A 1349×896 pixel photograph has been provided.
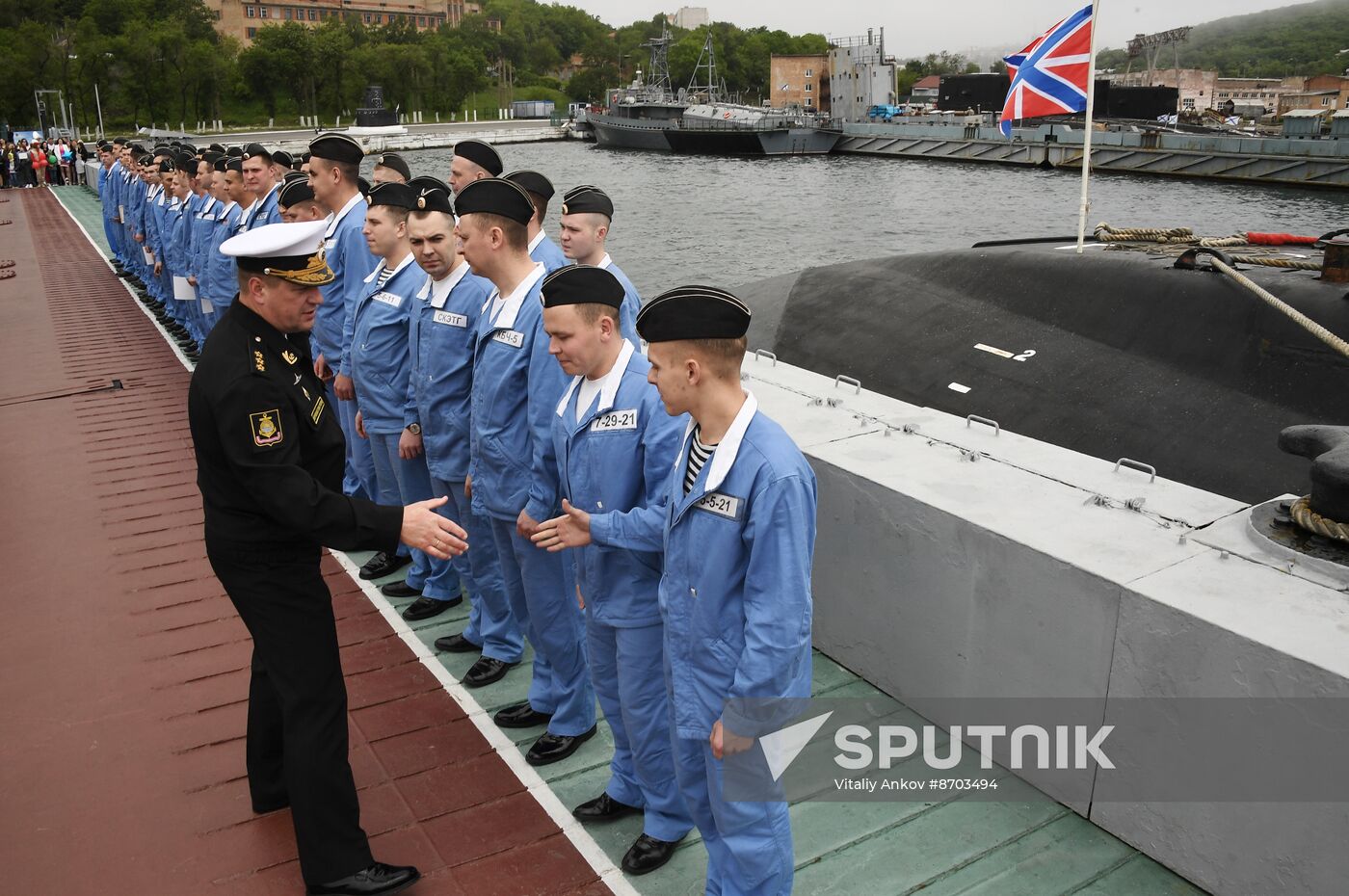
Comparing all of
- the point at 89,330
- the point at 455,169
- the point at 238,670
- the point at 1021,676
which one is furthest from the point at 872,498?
the point at 89,330

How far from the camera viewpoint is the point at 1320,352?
21.0ft

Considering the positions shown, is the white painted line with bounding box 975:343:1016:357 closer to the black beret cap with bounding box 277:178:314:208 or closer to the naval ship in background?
the black beret cap with bounding box 277:178:314:208

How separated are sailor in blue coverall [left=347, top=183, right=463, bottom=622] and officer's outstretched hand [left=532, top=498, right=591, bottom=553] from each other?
87.5 inches

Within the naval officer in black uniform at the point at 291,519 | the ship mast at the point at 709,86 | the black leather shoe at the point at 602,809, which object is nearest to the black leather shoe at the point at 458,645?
the black leather shoe at the point at 602,809

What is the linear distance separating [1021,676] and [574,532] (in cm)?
169

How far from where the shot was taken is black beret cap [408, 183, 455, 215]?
5.00m

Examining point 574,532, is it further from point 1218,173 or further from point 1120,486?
point 1218,173

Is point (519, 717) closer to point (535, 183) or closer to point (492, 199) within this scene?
point (492, 199)

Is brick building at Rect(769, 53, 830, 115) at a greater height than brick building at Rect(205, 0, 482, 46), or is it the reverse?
brick building at Rect(205, 0, 482, 46)

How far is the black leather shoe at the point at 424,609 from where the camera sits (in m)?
5.50

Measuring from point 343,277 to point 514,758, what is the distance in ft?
12.2

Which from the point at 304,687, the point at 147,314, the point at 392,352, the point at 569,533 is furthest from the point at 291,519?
the point at 147,314

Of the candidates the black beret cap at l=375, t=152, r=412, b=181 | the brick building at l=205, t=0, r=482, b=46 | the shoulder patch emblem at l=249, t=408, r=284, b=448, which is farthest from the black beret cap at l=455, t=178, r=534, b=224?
the brick building at l=205, t=0, r=482, b=46

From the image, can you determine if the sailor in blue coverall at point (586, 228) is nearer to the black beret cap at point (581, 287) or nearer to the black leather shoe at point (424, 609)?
the black beret cap at point (581, 287)
